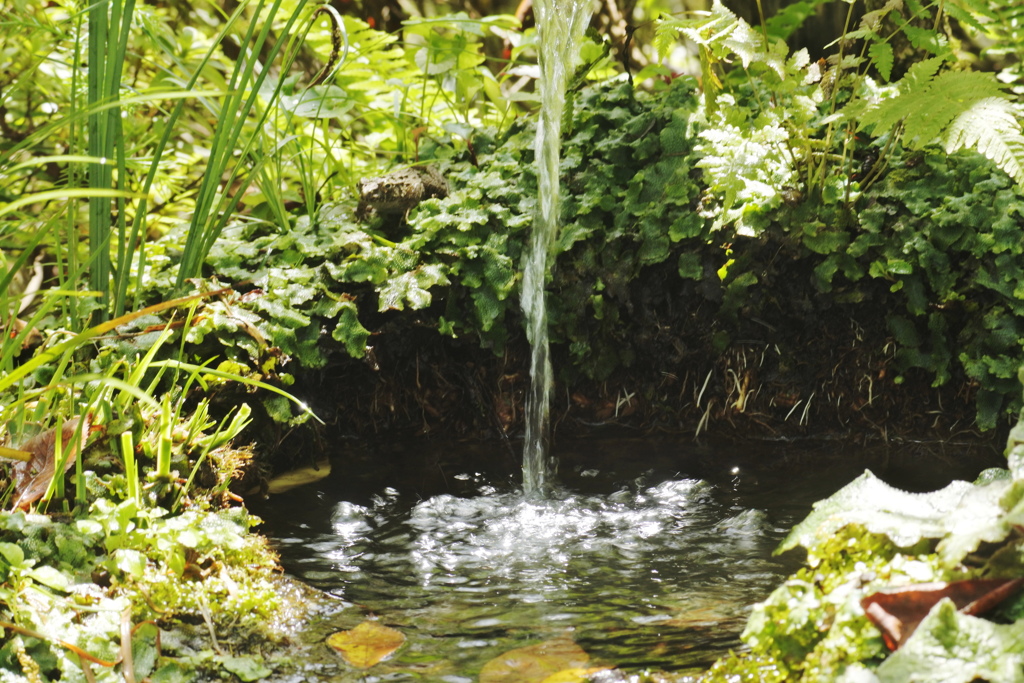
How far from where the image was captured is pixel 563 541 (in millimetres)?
2338

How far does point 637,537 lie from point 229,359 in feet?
4.58

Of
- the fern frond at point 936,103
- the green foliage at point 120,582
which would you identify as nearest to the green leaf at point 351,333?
the green foliage at point 120,582

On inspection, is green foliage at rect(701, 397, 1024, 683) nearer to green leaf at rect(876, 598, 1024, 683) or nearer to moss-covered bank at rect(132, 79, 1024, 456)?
green leaf at rect(876, 598, 1024, 683)

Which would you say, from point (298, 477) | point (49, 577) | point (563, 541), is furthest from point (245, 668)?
point (298, 477)

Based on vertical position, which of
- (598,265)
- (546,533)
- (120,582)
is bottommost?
(546,533)

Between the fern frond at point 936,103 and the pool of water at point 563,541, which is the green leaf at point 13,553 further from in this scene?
the fern frond at point 936,103

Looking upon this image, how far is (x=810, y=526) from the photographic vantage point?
1397mm

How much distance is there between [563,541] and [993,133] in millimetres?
1688

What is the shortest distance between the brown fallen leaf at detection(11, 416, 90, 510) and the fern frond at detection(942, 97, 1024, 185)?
2.46m

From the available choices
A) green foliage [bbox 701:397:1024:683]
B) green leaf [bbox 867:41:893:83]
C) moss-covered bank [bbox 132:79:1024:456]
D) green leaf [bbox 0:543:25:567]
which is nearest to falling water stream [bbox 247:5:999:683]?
moss-covered bank [bbox 132:79:1024:456]

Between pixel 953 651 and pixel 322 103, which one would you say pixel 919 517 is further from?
pixel 322 103

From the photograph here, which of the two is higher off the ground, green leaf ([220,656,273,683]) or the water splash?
the water splash

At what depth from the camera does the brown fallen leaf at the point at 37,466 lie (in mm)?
1818

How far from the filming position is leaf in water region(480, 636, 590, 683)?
1.62 m
